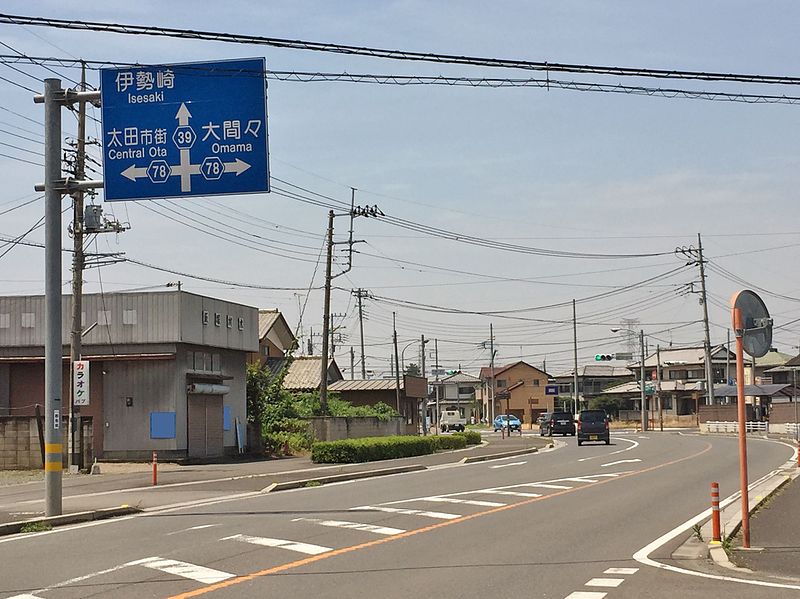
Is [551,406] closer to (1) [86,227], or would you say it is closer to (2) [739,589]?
(1) [86,227]

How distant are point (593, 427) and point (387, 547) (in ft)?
139

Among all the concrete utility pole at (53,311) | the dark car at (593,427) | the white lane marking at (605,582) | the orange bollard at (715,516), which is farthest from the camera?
the dark car at (593,427)

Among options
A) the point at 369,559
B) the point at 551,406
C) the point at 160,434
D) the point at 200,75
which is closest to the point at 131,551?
the point at 369,559

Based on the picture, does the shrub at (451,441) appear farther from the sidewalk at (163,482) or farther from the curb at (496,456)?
the sidewalk at (163,482)

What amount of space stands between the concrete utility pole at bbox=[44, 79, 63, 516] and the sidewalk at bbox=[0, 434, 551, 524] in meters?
0.92

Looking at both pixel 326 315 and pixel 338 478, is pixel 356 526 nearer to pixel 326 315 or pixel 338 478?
pixel 338 478

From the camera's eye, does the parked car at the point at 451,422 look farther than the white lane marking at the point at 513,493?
Yes

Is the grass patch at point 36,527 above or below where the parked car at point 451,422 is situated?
above

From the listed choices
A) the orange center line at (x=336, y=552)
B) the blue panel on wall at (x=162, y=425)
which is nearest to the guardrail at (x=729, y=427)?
the blue panel on wall at (x=162, y=425)

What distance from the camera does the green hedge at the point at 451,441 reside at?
47.7 metres

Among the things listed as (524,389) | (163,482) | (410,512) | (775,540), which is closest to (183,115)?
(410,512)

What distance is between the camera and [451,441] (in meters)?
50.1

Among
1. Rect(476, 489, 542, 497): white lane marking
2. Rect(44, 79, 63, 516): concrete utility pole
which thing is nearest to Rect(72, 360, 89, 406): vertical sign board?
Rect(44, 79, 63, 516): concrete utility pole

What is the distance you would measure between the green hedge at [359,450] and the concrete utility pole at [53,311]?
756 inches
